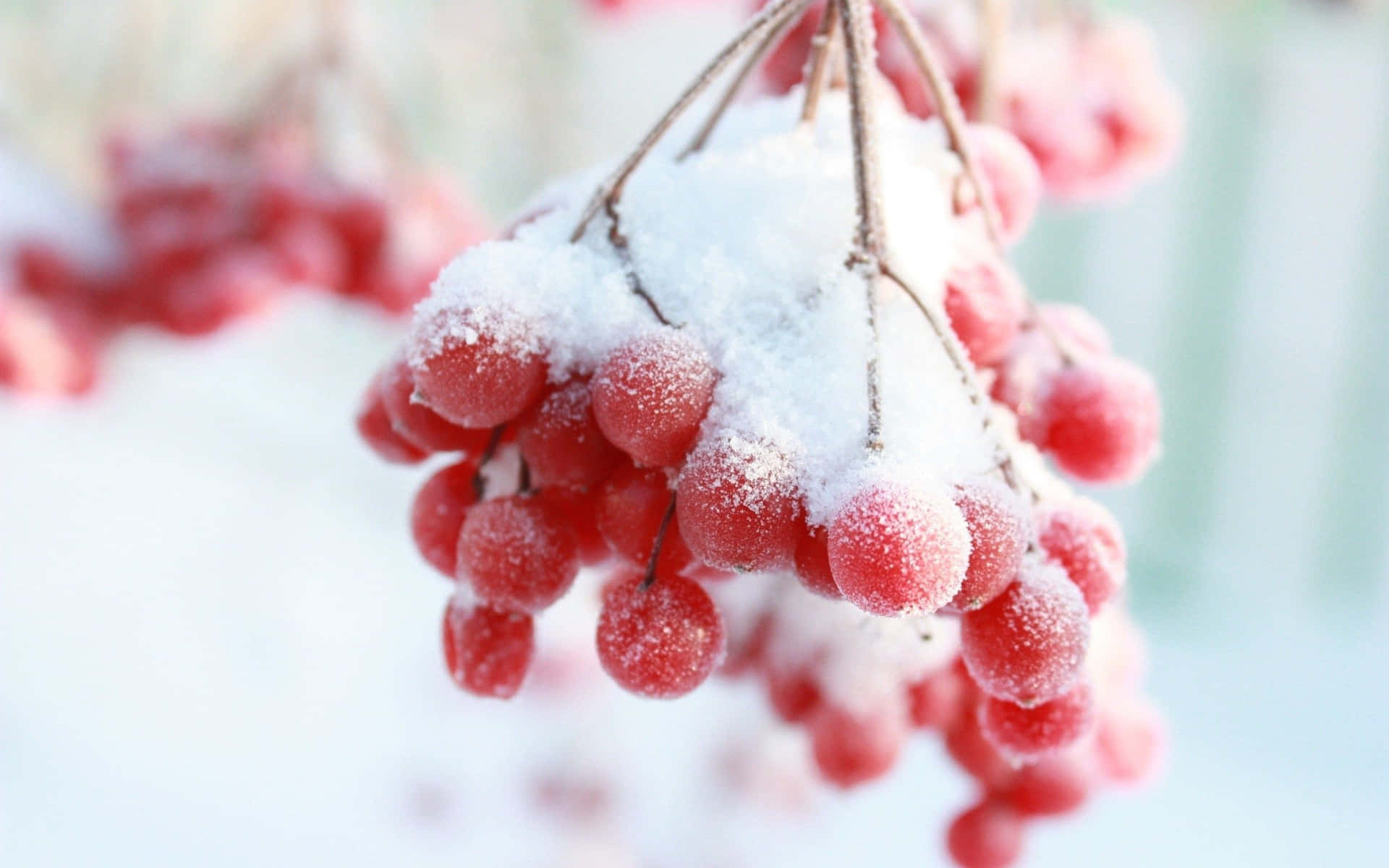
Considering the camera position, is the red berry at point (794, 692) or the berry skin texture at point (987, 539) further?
the red berry at point (794, 692)

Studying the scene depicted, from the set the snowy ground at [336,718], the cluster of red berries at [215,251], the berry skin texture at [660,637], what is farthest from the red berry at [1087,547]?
the snowy ground at [336,718]

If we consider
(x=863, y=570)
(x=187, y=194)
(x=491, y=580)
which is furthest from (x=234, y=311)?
(x=863, y=570)

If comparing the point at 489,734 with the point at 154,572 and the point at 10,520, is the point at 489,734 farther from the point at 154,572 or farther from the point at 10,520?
the point at 10,520

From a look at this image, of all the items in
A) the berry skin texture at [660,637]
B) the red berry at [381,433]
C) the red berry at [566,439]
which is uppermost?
the red berry at [566,439]

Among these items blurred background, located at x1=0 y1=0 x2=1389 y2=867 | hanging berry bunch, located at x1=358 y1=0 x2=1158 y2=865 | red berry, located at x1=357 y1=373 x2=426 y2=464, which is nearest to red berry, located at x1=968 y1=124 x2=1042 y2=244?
hanging berry bunch, located at x1=358 y1=0 x2=1158 y2=865

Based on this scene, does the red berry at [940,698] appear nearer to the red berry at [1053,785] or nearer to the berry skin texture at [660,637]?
the red berry at [1053,785]
